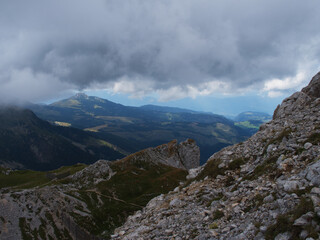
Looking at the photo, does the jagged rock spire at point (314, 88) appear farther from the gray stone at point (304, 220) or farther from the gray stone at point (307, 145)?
the gray stone at point (304, 220)

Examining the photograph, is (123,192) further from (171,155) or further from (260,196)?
(260,196)

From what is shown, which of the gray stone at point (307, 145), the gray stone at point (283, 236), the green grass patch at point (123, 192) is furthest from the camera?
the green grass patch at point (123, 192)

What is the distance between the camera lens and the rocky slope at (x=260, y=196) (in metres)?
12.8

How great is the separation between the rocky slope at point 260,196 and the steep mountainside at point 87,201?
41.6 meters

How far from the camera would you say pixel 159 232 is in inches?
875

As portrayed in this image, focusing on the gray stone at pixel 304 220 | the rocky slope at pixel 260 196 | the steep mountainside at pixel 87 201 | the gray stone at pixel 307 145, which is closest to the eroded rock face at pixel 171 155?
the steep mountainside at pixel 87 201

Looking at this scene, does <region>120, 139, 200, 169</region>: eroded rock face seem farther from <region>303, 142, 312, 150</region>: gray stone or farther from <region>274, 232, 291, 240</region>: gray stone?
<region>274, 232, 291, 240</region>: gray stone

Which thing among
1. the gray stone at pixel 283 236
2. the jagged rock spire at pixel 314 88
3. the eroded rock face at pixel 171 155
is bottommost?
the eroded rock face at pixel 171 155

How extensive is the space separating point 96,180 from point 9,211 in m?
47.2

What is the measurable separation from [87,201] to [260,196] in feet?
316

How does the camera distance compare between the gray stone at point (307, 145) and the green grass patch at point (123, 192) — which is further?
the green grass patch at point (123, 192)

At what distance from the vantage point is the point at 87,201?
97.7 metres

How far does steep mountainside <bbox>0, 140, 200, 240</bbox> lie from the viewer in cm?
7794

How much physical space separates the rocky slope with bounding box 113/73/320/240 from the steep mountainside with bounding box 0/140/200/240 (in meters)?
41.6
